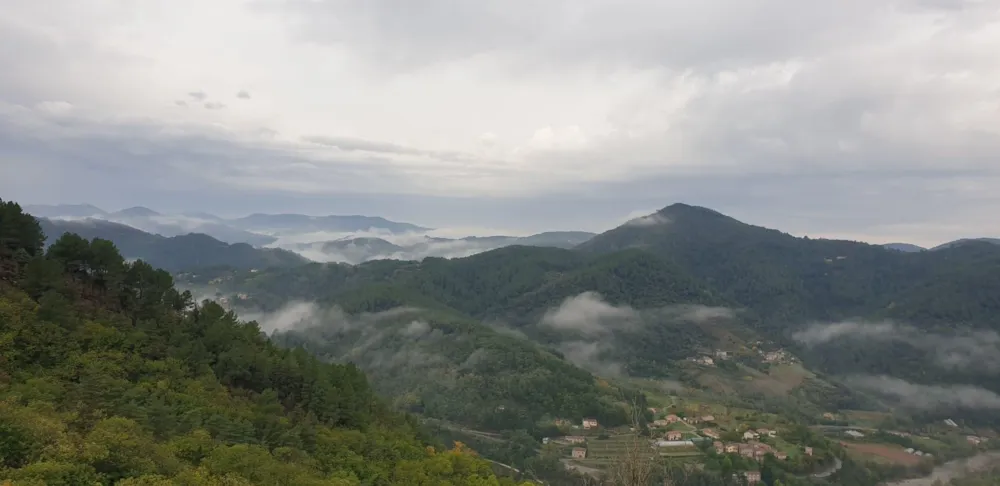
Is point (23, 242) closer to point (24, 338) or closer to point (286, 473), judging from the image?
point (24, 338)

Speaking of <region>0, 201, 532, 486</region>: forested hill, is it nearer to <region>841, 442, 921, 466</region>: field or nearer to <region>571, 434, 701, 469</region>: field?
<region>571, 434, 701, 469</region>: field

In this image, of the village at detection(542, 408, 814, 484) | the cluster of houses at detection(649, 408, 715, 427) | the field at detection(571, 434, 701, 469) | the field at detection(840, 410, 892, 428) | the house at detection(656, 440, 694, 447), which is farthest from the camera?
the field at detection(840, 410, 892, 428)

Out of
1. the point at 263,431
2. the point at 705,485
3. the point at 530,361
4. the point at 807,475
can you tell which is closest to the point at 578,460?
the point at 705,485

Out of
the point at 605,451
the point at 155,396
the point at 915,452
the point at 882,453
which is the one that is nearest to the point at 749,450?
the point at 605,451

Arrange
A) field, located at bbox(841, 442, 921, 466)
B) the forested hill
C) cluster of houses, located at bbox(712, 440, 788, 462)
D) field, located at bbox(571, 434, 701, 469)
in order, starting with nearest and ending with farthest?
the forested hill, field, located at bbox(571, 434, 701, 469), cluster of houses, located at bbox(712, 440, 788, 462), field, located at bbox(841, 442, 921, 466)

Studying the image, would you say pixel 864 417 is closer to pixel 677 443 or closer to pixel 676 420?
pixel 676 420

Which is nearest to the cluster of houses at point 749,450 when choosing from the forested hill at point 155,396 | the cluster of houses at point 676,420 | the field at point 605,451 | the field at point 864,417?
the field at point 605,451

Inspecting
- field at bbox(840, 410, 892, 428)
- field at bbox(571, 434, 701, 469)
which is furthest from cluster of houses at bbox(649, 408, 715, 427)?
field at bbox(840, 410, 892, 428)
